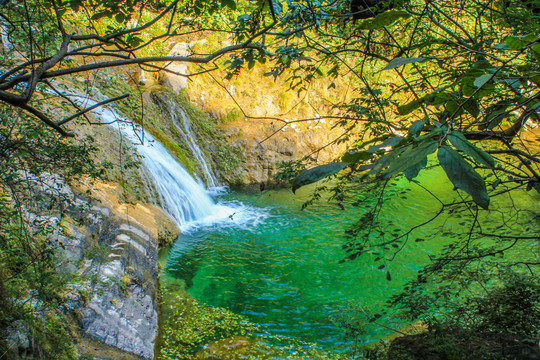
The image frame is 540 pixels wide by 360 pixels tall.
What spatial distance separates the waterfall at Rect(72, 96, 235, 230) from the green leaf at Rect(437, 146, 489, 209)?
695 cm

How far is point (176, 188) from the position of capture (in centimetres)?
790

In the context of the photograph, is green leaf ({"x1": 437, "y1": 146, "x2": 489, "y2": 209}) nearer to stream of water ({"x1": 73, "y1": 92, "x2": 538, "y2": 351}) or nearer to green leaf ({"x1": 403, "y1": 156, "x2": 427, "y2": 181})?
green leaf ({"x1": 403, "y1": 156, "x2": 427, "y2": 181})

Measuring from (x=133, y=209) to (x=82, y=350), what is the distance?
8.78 ft

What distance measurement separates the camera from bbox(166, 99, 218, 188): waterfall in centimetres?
996

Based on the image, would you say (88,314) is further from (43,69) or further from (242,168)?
(242,168)

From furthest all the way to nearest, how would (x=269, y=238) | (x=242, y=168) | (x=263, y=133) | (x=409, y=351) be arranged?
(x=263, y=133) → (x=242, y=168) → (x=269, y=238) → (x=409, y=351)

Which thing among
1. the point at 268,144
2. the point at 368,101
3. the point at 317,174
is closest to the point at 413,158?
the point at 317,174

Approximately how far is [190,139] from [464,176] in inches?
396

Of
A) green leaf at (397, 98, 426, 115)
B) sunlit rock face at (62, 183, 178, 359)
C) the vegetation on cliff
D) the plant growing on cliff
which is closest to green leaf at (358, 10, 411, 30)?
the vegetation on cliff

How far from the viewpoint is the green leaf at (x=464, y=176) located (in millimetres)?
556

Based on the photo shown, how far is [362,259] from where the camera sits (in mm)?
6105

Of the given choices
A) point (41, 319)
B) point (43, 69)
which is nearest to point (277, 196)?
point (41, 319)

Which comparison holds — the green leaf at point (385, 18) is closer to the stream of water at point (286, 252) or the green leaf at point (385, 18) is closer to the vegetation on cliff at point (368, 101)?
the vegetation on cliff at point (368, 101)

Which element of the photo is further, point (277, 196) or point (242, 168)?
point (242, 168)
